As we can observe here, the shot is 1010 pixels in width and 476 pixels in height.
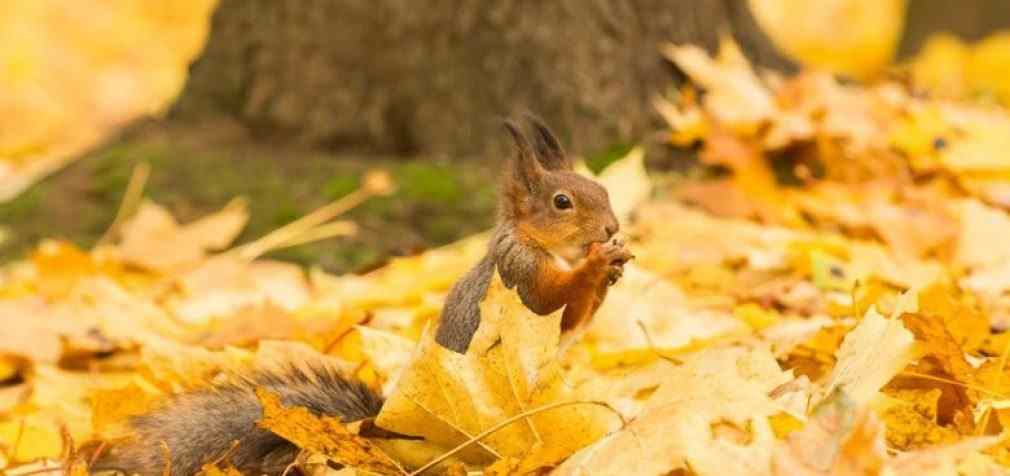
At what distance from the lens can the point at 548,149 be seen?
2.19 m

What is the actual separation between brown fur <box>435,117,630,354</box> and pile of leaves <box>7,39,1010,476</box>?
8 cm

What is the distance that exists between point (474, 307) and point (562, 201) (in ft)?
0.94

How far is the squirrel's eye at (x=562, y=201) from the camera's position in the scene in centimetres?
206

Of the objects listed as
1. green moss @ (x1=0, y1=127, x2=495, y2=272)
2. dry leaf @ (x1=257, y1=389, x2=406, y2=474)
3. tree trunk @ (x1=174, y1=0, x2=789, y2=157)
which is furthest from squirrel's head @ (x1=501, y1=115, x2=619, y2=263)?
tree trunk @ (x1=174, y1=0, x2=789, y2=157)

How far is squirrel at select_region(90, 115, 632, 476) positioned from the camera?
170cm

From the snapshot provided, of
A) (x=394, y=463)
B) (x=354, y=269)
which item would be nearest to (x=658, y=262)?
(x=354, y=269)

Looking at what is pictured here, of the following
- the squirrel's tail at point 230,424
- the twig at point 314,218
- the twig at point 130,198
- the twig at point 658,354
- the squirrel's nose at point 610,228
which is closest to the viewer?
the squirrel's tail at point 230,424

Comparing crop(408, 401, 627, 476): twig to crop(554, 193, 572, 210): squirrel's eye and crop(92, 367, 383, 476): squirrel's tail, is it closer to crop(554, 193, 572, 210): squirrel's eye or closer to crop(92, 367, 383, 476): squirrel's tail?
crop(92, 367, 383, 476): squirrel's tail

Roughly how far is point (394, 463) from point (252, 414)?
23 centimetres

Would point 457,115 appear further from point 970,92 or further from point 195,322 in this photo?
point 970,92

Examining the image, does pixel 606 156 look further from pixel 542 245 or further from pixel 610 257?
pixel 610 257

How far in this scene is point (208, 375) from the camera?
1986mm

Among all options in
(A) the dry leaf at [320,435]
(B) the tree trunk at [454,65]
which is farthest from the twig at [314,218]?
(A) the dry leaf at [320,435]

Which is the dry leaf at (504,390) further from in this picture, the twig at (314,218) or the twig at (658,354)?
the twig at (314,218)
